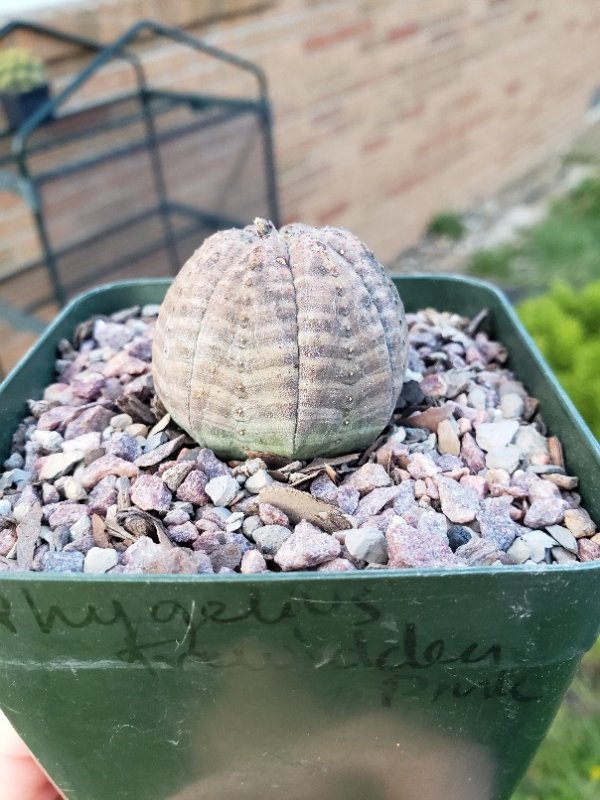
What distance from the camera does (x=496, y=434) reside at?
857mm

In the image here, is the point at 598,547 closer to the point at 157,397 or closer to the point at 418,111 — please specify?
the point at 157,397

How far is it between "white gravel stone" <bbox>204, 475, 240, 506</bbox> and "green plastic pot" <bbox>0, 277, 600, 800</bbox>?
→ 8.0 inches

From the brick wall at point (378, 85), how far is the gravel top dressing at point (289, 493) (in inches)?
60.2

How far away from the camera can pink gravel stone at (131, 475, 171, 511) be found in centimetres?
76

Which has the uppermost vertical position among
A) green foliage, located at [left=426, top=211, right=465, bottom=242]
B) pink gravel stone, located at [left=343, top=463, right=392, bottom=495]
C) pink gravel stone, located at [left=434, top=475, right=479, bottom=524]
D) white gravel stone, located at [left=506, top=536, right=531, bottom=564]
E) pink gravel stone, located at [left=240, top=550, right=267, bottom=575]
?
pink gravel stone, located at [left=240, top=550, right=267, bottom=575]

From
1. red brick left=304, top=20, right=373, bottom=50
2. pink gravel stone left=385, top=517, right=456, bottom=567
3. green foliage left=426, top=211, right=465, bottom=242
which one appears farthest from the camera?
green foliage left=426, top=211, right=465, bottom=242

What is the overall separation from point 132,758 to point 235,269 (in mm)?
464

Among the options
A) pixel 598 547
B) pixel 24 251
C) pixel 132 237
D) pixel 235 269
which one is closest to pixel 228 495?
pixel 235 269

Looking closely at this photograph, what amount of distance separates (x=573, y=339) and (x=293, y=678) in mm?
1358

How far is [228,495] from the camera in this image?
0.77 meters

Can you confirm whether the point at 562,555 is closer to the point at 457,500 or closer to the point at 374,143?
the point at 457,500

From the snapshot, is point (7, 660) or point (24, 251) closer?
point (7, 660)

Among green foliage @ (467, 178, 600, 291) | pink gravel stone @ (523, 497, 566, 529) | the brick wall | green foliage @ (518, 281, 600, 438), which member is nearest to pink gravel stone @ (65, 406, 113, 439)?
pink gravel stone @ (523, 497, 566, 529)

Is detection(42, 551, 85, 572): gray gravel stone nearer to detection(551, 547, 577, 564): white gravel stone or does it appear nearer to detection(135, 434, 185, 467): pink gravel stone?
detection(135, 434, 185, 467): pink gravel stone
